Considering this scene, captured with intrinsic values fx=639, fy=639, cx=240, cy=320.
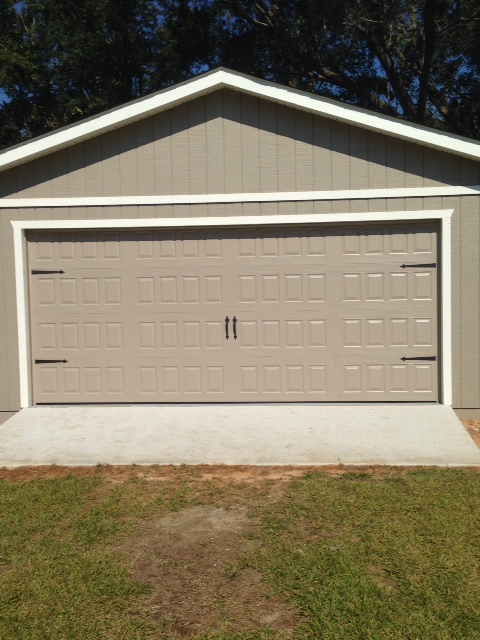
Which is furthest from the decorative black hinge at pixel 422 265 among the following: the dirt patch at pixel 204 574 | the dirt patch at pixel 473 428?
the dirt patch at pixel 204 574

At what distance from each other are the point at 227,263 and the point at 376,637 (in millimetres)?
5613

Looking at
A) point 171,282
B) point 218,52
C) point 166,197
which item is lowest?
point 171,282

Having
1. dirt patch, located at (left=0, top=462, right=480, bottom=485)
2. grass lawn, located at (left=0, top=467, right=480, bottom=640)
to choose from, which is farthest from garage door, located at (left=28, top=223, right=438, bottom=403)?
grass lawn, located at (left=0, top=467, right=480, bottom=640)

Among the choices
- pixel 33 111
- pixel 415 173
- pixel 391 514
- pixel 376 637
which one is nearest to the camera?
pixel 376 637

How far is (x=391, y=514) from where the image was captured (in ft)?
16.3

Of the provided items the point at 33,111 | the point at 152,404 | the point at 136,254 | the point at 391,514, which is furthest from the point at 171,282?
the point at 33,111

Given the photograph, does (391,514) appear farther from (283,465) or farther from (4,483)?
(4,483)

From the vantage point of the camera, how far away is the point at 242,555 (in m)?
4.35

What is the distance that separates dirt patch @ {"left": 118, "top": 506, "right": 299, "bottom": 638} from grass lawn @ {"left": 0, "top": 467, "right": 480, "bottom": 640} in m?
0.01

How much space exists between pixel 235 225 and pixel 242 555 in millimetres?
4803

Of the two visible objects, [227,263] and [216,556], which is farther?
[227,263]

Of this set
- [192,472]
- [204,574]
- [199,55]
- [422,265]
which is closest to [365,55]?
[199,55]

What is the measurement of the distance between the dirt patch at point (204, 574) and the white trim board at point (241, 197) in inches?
169

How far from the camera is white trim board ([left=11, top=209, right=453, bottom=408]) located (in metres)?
8.05
